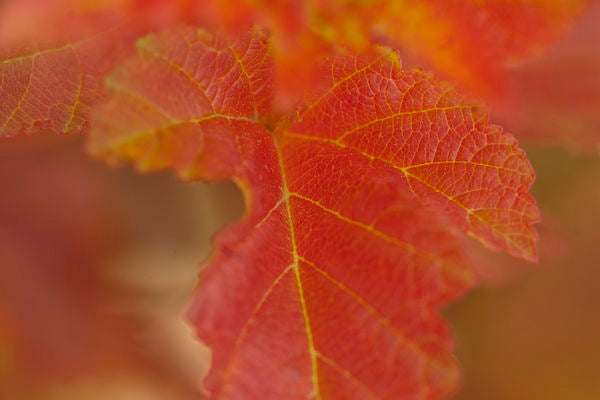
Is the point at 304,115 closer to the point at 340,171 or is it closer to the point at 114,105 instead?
the point at 340,171

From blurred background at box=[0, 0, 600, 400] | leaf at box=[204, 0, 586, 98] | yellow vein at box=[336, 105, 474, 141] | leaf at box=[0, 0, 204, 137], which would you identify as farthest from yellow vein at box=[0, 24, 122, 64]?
blurred background at box=[0, 0, 600, 400]

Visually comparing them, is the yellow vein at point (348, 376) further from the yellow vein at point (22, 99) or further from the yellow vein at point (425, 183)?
the yellow vein at point (22, 99)

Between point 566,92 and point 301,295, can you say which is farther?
point 566,92

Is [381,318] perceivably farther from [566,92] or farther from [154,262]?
[154,262]

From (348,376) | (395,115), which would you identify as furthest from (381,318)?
(395,115)

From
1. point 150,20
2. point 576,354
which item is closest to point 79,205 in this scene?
point 150,20

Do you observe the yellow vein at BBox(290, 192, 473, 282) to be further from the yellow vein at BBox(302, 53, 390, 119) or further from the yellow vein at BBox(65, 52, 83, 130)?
the yellow vein at BBox(65, 52, 83, 130)

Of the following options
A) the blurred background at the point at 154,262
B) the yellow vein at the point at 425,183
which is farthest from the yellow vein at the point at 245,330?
the blurred background at the point at 154,262
